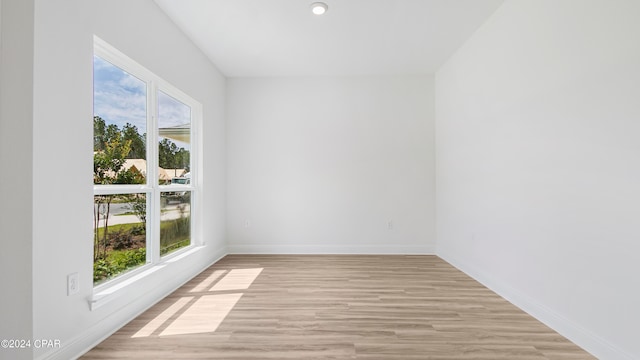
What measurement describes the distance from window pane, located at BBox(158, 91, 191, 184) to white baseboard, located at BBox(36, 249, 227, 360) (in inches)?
44.9

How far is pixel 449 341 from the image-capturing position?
2.04 m

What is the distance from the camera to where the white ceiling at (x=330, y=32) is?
2.83 metres

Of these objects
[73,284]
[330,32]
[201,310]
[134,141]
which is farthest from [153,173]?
[330,32]

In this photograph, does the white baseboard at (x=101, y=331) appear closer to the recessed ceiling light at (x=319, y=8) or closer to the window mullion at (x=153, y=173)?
the window mullion at (x=153, y=173)

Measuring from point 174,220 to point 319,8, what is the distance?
8.93 feet

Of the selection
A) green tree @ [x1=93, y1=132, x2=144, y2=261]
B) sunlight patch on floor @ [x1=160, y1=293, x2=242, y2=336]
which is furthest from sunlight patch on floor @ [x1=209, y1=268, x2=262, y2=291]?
green tree @ [x1=93, y1=132, x2=144, y2=261]

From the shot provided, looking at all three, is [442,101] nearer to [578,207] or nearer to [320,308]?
[578,207]

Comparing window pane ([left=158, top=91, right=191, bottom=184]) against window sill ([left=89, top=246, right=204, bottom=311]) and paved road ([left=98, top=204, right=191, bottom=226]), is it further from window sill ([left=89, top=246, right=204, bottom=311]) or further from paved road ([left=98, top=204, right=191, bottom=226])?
window sill ([left=89, top=246, right=204, bottom=311])

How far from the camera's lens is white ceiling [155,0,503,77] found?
9.30ft

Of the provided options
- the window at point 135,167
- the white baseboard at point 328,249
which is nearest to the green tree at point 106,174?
the window at point 135,167

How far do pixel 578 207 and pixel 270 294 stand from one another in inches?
104

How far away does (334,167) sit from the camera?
4.66 metres

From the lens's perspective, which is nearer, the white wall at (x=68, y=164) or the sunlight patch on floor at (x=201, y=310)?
the white wall at (x=68, y=164)

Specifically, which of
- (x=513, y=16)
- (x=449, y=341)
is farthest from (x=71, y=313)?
(x=513, y=16)
